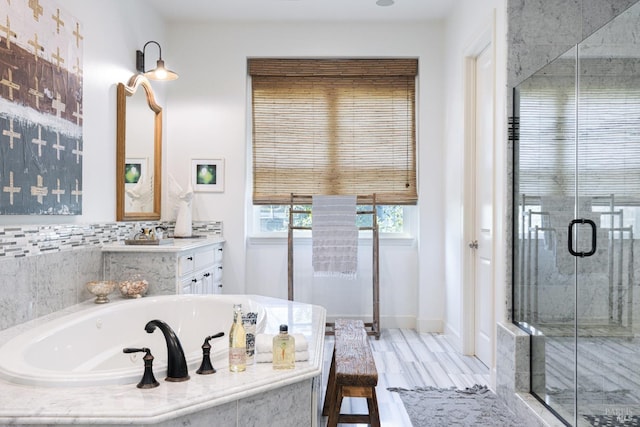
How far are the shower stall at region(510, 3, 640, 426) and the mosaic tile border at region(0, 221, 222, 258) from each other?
2.38 meters

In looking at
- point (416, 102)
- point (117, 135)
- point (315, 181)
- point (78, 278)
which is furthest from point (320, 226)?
point (78, 278)

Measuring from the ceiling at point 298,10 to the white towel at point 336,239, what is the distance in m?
1.52

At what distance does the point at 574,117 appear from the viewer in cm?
213

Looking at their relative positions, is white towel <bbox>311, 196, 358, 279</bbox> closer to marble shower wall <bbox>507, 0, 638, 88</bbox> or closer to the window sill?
the window sill

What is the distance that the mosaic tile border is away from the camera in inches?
85.6

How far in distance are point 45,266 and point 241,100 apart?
7.73ft

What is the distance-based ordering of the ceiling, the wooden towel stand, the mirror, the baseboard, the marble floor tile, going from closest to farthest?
1. the marble floor tile
2. the mirror
3. the ceiling
4. the wooden towel stand
5. the baseboard

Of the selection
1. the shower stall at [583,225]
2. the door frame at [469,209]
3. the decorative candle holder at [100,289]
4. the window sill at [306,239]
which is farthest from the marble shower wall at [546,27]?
the decorative candle holder at [100,289]

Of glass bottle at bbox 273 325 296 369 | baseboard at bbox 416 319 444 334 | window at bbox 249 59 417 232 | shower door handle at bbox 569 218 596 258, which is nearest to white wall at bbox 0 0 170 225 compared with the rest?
window at bbox 249 59 417 232

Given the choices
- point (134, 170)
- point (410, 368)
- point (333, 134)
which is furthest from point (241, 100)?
point (410, 368)

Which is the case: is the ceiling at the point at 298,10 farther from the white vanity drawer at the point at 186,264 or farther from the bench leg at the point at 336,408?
the bench leg at the point at 336,408

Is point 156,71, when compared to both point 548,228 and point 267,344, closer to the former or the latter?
point 267,344

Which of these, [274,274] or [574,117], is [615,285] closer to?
[574,117]

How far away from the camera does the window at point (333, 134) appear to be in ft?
14.6
